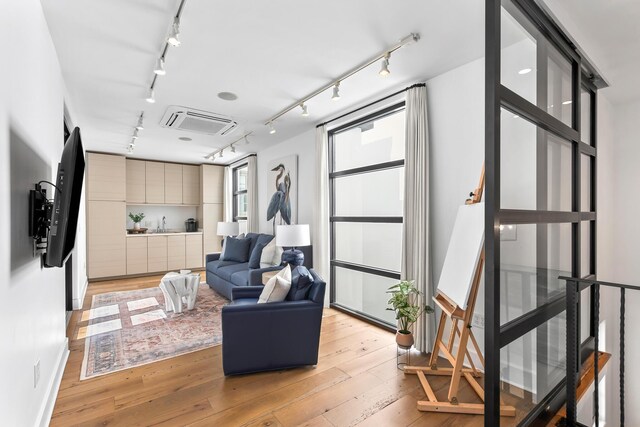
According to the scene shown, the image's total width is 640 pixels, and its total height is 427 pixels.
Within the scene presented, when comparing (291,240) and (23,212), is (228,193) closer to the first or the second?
(291,240)

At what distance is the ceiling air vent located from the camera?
155 inches

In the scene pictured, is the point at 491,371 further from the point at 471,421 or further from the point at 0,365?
the point at 0,365

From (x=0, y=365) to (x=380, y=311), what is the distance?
11.0ft

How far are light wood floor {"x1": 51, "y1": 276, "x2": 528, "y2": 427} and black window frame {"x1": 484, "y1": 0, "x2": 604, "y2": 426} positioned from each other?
45 cm

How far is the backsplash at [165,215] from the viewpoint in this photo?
7.28 metres

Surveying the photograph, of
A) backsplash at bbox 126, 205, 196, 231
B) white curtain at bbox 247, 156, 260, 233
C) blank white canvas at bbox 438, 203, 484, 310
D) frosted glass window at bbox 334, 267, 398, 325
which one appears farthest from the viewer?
backsplash at bbox 126, 205, 196, 231

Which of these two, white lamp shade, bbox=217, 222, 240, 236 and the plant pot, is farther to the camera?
white lamp shade, bbox=217, 222, 240, 236

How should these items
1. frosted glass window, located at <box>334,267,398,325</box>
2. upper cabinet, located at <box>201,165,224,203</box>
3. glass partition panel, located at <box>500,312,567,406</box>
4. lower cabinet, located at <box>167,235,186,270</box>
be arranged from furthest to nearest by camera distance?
upper cabinet, located at <box>201,165,224,203</box> → lower cabinet, located at <box>167,235,186,270</box> → frosted glass window, located at <box>334,267,398,325</box> → glass partition panel, located at <box>500,312,567,406</box>

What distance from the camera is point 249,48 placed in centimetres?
249

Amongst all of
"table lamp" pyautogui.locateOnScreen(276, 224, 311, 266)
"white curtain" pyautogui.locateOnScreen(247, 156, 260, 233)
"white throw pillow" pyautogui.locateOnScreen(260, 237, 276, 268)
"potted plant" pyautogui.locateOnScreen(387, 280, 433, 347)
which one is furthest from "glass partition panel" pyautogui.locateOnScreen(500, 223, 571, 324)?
"white curtain" pyautogui.locateOnScreen(247, 156, 260, 233)

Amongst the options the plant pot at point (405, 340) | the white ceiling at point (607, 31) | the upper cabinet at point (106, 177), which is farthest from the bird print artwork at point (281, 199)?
the white ceiling at point (607, 31)

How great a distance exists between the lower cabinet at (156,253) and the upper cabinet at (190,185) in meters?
1.15

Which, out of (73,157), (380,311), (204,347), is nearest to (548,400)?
(380,311)

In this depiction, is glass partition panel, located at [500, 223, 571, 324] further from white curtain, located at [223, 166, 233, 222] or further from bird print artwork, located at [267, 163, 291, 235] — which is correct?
white curtain, located at [223, 166, 233, 222]
